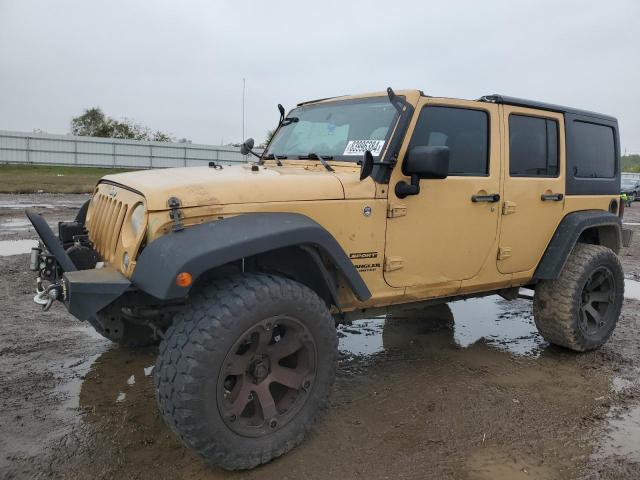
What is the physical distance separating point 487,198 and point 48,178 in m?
24.6

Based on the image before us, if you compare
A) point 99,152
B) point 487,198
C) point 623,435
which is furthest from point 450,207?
point 99,152

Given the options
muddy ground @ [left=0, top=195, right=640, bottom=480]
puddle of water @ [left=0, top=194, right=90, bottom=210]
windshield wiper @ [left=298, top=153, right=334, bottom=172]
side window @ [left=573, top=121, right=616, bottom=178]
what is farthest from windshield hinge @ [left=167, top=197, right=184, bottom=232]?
puddle of water @ [left=0, top=194, right=90, bottom=210]

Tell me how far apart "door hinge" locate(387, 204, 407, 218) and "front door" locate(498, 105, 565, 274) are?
104 cm

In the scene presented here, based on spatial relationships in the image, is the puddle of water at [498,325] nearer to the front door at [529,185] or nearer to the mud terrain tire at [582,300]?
the mud terrain tire at [582,300]

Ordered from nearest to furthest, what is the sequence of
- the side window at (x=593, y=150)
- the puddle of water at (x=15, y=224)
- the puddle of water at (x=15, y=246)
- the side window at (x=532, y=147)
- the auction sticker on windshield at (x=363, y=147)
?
the auction sticker on windshield at (x=363, y=147) < the side window at (x=532, y=147) < the side window at (x=593, y=150) < the puddle of water at (x=15, y=246) < the puddle of water at (x=15, y=224)

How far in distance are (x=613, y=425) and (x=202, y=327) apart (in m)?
2.70

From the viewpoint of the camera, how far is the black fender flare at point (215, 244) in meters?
2.40

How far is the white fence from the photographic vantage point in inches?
1182

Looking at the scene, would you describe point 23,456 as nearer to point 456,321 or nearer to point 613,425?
point 613,425

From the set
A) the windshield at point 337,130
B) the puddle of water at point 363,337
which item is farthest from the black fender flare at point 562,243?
the windshield at point 337,130

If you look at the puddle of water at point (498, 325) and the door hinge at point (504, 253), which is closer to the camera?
the door hinge at point (504, 253)

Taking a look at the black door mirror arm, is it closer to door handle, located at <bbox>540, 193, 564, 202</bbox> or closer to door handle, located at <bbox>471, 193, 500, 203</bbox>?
door handle, located at <bbox>471, 193, 500, 203</bbox>

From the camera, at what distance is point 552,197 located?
4277 millimetres

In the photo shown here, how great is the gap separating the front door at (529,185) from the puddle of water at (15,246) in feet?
22.4
